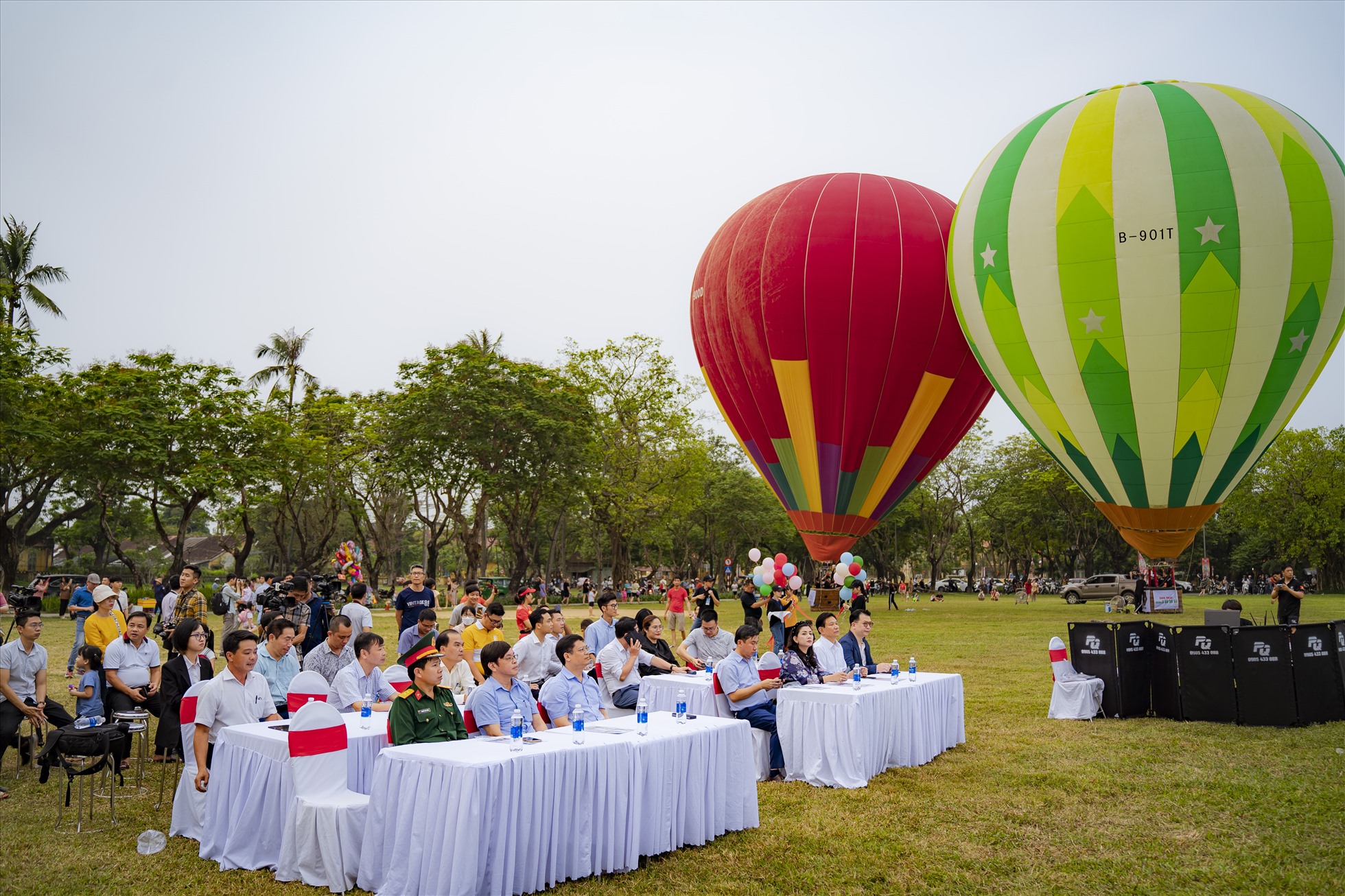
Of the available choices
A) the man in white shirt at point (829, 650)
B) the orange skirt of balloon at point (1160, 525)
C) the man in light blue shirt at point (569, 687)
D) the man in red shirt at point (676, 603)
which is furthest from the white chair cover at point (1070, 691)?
the man in red shirt at point (676, 603)

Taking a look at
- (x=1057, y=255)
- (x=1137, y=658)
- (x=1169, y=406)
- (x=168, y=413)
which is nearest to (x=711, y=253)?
(x=1057, y=255)

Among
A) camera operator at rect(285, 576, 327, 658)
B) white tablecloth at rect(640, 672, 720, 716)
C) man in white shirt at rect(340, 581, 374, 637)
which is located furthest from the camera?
camera operator at rect(285, 576, 327, 658)

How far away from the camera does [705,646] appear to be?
11344mm

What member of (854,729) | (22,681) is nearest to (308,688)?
(22,681)

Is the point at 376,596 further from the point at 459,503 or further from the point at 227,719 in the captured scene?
the point at 227,719

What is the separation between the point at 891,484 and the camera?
68.2 ft

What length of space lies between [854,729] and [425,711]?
4115mm

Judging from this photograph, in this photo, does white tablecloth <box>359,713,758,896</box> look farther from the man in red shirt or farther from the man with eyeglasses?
the man in red shirt

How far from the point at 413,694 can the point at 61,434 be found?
32865 mm

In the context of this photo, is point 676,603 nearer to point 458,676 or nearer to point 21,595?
point 458,676

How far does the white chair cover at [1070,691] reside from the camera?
467 inches

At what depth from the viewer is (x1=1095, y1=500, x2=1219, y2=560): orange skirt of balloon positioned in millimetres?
16031

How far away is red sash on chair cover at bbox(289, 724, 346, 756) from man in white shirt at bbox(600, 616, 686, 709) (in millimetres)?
4123

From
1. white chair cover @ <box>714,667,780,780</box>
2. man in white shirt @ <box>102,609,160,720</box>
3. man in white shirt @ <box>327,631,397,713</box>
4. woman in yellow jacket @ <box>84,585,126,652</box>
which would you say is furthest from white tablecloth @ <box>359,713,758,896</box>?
woman in yellow jacket @ <box>84,585,126,652</box>
